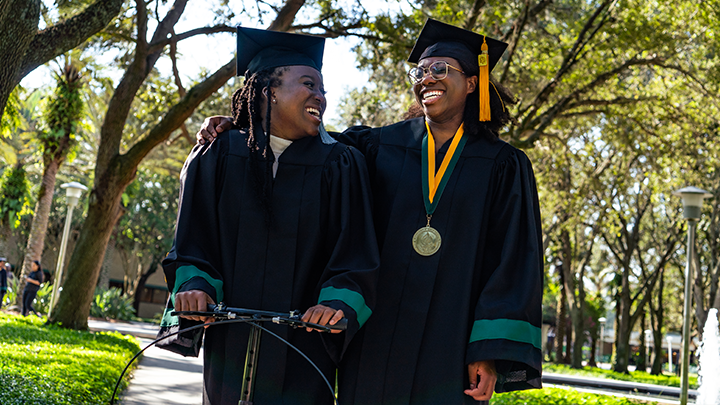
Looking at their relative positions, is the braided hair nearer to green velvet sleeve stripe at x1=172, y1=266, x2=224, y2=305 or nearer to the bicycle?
green velvet sleeve stripe at x1=172, y1=266, x2=224, y2=305

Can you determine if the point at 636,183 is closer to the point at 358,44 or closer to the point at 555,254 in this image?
the point at 555,254

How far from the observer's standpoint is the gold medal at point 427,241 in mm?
3020

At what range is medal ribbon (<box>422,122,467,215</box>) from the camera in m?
3.10

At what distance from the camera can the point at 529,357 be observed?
9.01 ft

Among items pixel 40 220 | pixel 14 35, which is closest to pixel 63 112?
pixel 40 220

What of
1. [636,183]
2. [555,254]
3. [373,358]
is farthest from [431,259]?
[555,254]

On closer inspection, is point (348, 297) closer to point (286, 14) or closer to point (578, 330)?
point (286, 14)

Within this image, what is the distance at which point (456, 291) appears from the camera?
2992 mm

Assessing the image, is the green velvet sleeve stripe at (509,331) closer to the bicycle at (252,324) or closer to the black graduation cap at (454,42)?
the bicycle at (252,324)

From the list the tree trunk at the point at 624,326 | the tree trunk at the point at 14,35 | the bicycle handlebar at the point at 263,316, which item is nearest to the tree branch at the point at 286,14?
the tree trunk at the point at 14,35

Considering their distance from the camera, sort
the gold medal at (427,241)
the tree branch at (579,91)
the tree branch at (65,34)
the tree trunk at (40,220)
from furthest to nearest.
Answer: the tree trunk at (40,220), the tree branch at (579,91), the tree branch at (65,34), the gold medal at (427,241)

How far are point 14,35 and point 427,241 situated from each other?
4469 millimetres

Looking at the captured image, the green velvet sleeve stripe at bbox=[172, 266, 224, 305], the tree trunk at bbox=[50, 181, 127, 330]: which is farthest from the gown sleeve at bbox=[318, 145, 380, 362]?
the tree trunk at bbox=[50, 181, 127, 330]

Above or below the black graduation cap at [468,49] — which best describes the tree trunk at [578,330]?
below
